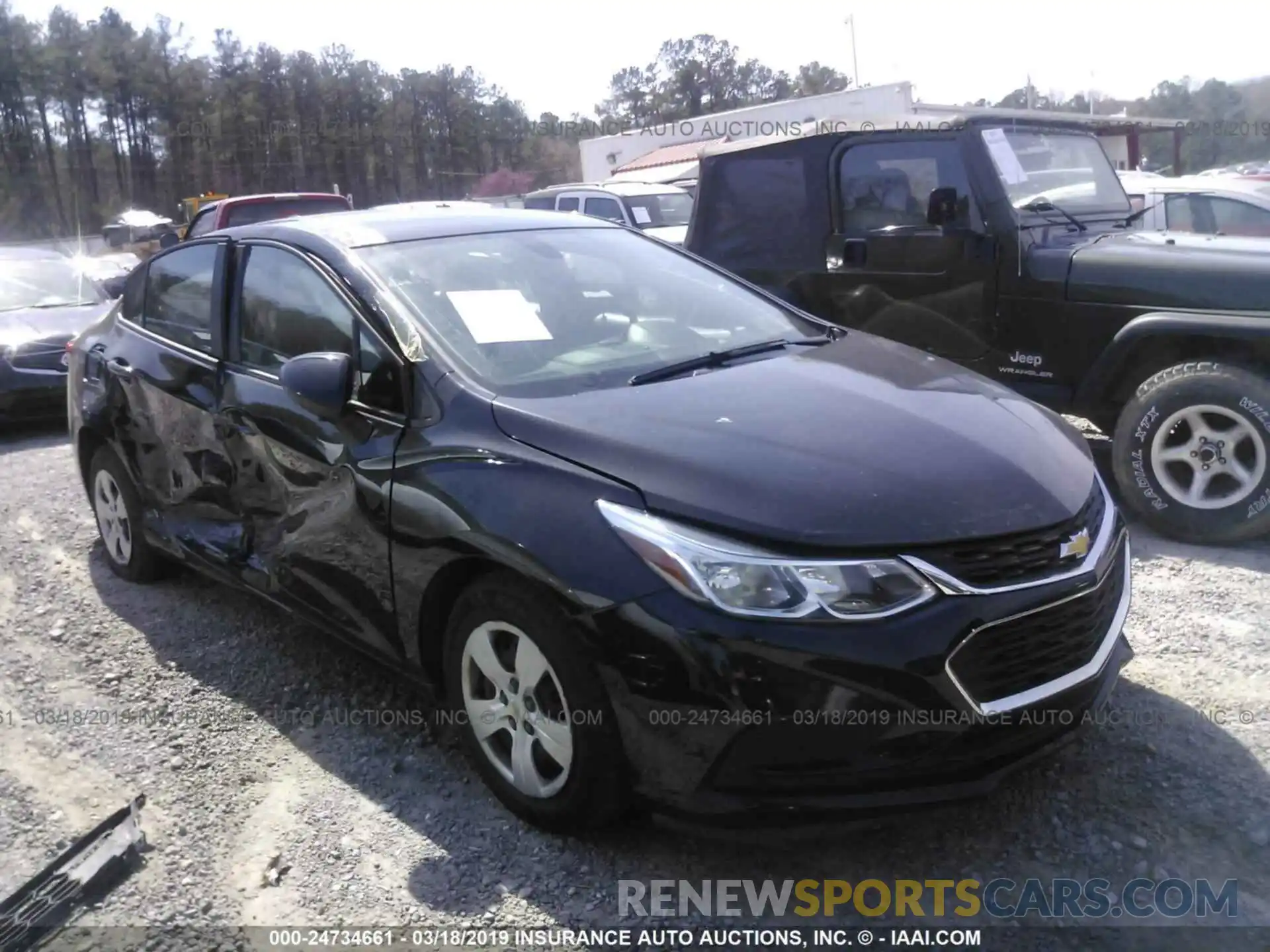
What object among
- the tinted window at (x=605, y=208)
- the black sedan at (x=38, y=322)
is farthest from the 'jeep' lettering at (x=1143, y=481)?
the tinted window at (x=605, y=208)

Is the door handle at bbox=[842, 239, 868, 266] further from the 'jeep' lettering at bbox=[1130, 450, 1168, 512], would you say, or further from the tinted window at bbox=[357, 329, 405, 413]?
the tinted window at bbox=[357, 329, 405, 413]

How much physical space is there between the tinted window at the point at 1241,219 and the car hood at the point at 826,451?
6997 millimetres

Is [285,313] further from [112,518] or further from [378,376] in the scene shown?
[112,518]

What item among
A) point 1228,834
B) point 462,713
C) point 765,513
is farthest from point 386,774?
point 1228,834

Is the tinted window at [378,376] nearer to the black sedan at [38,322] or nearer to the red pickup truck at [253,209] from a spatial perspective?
the black sedan at [38,322]

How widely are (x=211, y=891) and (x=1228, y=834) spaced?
101 inches

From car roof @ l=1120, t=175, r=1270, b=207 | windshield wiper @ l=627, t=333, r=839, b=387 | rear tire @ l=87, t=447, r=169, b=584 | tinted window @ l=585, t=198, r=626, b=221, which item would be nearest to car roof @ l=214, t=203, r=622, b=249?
windshield wiper @ l=627, t=333, r=839, b=387

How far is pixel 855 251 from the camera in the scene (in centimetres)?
563

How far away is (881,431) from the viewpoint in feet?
9.27

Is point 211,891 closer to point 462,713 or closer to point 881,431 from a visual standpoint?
point 462,713

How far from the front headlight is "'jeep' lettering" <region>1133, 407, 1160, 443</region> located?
2872 mm

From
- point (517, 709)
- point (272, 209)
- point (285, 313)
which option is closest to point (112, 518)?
point (285, 313)

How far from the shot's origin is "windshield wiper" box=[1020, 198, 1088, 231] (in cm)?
529

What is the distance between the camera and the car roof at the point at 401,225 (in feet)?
12.1
